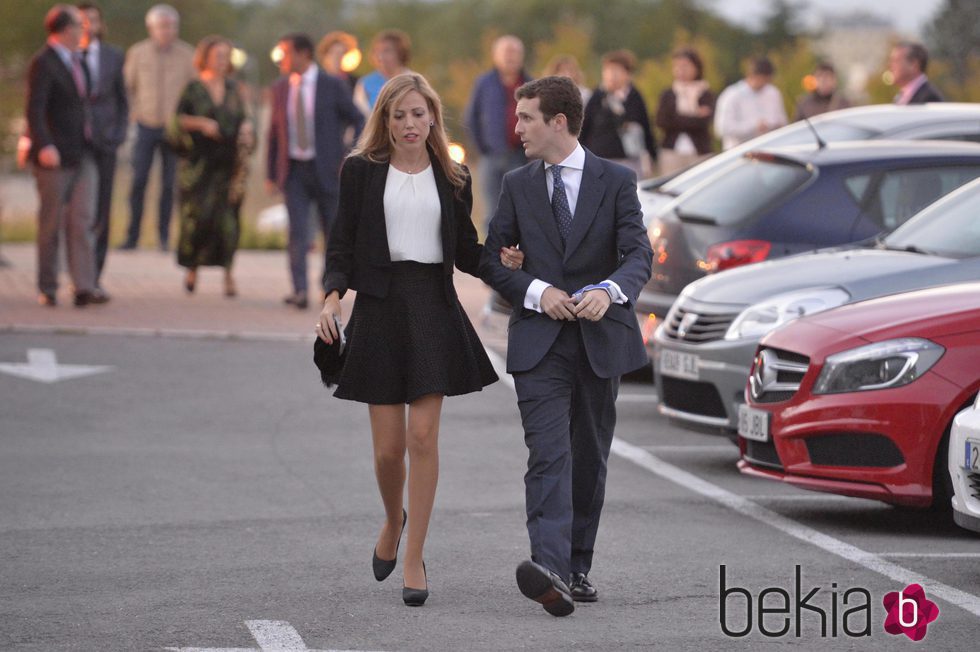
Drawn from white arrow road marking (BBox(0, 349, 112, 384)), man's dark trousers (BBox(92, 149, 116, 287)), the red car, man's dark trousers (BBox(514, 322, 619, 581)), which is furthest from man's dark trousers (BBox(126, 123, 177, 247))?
man's dark trousers (BBox(514, 322, 619, 581))

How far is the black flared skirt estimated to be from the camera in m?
6.32

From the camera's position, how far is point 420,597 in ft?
20.3

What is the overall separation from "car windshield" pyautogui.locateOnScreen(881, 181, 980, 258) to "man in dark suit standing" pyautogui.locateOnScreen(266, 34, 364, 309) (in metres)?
6.07

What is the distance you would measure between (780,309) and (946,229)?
103cm

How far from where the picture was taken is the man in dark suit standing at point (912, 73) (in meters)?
16.1

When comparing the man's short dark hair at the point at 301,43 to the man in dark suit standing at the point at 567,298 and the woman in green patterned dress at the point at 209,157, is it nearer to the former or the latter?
the woman in green patterned dress at the point at 209,157

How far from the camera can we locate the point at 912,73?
16172mm

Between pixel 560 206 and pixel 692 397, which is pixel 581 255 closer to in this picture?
pixel 560 206

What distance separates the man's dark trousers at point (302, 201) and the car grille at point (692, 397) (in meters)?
5.98

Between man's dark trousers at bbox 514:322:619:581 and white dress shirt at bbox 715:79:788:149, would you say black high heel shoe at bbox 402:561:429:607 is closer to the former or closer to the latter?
man's dark trousers at bbox 514:322:619:581

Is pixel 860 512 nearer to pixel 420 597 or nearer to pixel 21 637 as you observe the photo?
pixel 420 597

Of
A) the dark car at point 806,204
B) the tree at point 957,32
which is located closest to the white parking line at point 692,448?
the dark car at point 806,204

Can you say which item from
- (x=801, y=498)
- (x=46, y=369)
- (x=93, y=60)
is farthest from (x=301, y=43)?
(x=801, y=498)

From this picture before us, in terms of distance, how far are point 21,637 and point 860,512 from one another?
4019mm
